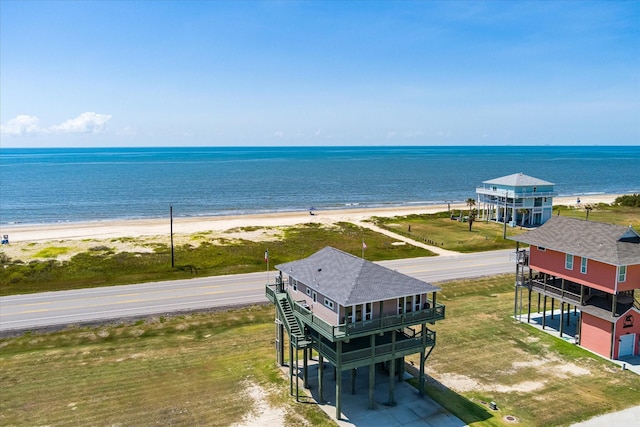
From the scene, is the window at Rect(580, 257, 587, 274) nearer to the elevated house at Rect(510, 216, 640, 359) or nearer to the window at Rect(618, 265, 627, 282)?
the elevated house at Rect(510, 216, 640, 359)

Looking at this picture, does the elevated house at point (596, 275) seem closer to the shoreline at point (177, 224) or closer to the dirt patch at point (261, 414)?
the dirt patch at point (261, 414)

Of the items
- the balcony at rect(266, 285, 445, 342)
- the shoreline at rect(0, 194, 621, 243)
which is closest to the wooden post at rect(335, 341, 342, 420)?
the balcony at rect(266, 285, 445, 342)

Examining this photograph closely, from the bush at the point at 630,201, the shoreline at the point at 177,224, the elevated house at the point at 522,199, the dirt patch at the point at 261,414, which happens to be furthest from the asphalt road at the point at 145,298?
the bush at the point at 630,201

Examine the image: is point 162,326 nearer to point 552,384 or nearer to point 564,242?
point 552,384

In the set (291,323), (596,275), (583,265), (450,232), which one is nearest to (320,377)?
(291,323)

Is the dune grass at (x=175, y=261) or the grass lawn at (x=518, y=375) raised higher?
the dune grass at (x=175, y=261)
